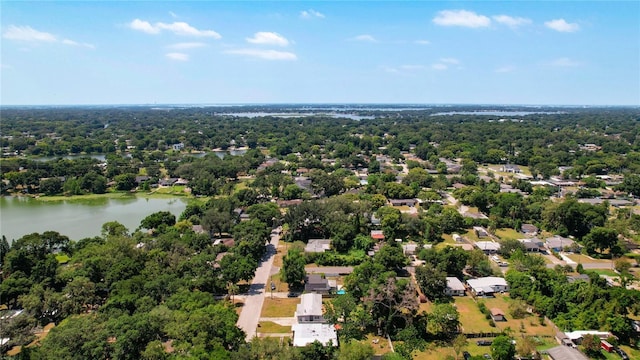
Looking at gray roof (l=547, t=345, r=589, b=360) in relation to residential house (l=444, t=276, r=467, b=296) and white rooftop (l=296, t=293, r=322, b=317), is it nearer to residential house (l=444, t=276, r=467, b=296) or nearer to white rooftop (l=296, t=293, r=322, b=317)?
residential house (l=444, t=276, r=467, b=296)

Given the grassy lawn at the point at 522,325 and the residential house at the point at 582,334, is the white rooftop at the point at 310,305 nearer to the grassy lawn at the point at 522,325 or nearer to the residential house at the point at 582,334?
the grassy lawn at the point at 522,325

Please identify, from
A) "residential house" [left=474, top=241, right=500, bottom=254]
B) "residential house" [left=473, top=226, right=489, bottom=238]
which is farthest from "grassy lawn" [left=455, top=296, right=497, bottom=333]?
"residential house" [left=473, top=226, right=489, bottom=238]

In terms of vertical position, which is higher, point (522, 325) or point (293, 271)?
point (293, 271)

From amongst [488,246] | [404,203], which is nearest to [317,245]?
[488,246]

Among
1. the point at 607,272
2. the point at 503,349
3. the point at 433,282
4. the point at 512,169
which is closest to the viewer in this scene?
the point at 503,349

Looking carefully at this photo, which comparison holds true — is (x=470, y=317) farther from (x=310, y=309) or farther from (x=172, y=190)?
(x=172, y=190)

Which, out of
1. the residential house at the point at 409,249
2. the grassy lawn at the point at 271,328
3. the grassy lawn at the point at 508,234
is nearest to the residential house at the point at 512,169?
the grassy lawn at the point at 508,234

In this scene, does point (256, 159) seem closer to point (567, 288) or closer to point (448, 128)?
point (567, 288)
